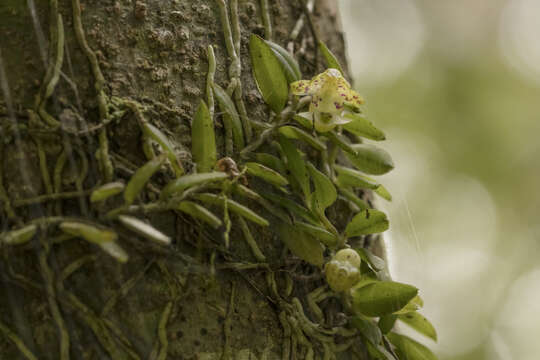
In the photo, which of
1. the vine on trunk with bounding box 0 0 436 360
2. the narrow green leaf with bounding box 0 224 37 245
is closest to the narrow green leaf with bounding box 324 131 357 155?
the vine on trunk with bounding box 0 0 436 360

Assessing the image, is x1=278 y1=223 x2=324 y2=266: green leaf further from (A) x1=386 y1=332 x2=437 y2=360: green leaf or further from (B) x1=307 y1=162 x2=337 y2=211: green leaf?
(A) x1=386 y1=332 x2=437 y2=360: green leaf

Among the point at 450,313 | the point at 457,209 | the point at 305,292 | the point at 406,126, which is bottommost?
the point at 450,313

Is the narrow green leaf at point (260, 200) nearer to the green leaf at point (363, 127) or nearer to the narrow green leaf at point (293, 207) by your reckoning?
the narrow green leaf at point (293, 207)

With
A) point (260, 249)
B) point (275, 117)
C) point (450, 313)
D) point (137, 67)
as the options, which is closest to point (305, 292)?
point (260, 249)

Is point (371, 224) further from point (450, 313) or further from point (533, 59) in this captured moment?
point (533, 59)

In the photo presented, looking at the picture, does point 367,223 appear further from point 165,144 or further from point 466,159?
point 466,159

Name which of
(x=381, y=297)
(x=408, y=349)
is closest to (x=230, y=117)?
(x=381, y=297)
